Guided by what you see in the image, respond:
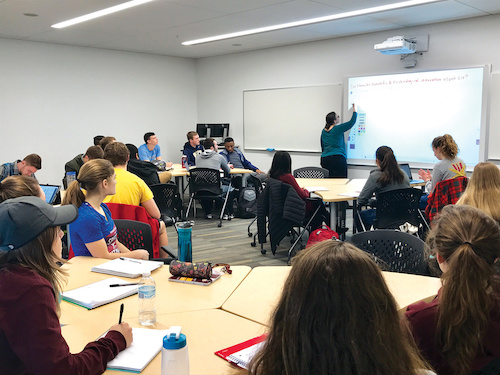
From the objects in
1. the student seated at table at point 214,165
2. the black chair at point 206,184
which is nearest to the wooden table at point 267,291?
the black chair at point 206,184

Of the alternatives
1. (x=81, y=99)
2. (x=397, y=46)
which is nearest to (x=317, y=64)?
(x=397, y=46)

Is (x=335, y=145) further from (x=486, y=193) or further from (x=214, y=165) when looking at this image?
(x=486, y=193)

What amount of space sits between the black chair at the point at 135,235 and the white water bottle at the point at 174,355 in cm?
Answer: 172

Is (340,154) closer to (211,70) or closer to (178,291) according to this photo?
(211,70)

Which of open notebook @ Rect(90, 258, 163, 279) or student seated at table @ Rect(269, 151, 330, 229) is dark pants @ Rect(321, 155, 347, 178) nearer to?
student seated at table @ Rect(269, 151, 330, 229)

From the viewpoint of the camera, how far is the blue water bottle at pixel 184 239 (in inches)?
98.1

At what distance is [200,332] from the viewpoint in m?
1.75

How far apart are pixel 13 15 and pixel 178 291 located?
571 centimetres

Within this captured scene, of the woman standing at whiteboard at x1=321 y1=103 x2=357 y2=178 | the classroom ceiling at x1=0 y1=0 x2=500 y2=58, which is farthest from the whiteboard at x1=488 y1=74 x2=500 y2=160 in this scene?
the woman standing at whiteboard at x1=321 y1=103 x2=357 y2=178

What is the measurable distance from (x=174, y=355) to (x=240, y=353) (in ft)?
1.08

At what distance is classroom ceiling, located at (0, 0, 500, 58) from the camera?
227 inches

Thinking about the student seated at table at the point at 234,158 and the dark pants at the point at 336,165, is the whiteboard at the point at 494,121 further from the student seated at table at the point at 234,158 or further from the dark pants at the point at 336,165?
the student seated at table at the point at 234,158

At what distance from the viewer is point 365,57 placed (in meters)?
7.87

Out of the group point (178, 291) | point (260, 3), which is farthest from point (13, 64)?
point (178, 291)
